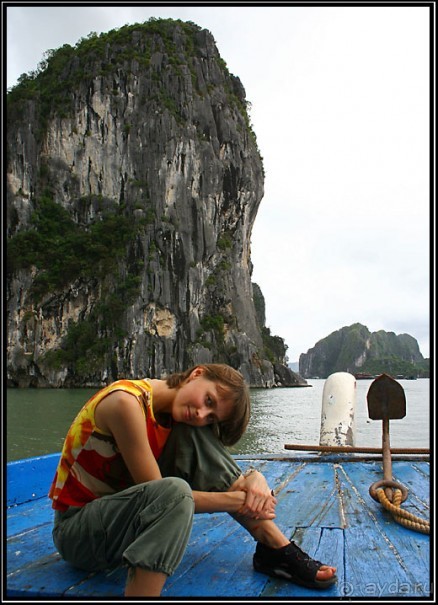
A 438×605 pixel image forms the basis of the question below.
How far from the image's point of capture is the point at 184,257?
103 ft

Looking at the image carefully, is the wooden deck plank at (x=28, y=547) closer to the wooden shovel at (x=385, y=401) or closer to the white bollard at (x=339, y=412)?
the wooden shovel at (x=385, y=401)

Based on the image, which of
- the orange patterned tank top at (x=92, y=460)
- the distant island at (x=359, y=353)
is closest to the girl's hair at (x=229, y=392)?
the orange patterned tank top at (x=92, y=460)

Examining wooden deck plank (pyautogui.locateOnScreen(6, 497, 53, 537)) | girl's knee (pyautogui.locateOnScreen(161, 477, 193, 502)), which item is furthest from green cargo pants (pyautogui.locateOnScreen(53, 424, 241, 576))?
wooden deck plank (pyautogui.locateOnScreen(6, 497, 53, 537))

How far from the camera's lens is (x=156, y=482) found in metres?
1.22

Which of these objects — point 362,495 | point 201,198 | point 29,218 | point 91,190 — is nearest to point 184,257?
point 201,198

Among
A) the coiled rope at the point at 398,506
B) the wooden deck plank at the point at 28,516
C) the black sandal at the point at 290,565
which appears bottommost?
the wooden deck plank at the point at 28,516

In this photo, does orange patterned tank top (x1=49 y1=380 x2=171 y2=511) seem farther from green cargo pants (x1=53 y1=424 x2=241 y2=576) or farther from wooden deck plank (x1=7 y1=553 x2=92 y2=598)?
wooden deck plank (x1=7 y1=553 x2=92 y2=598)

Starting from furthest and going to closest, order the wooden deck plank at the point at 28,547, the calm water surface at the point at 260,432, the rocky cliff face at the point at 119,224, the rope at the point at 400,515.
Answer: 1. the rocky cliff face at the point at 119,224
2. the calm water surface at the point at 260,432
3. the rope at the point at 400,515
4. the wooden deck plank at the point at 28,547

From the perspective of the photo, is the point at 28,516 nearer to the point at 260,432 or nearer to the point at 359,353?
the point at 260,432

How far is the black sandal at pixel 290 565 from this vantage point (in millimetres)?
1293

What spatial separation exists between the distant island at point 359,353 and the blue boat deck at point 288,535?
69507 millimetres

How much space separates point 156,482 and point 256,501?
29 centimetres

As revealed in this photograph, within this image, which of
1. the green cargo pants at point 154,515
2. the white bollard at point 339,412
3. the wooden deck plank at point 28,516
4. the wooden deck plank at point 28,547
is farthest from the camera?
the white bollard at point 339,412
